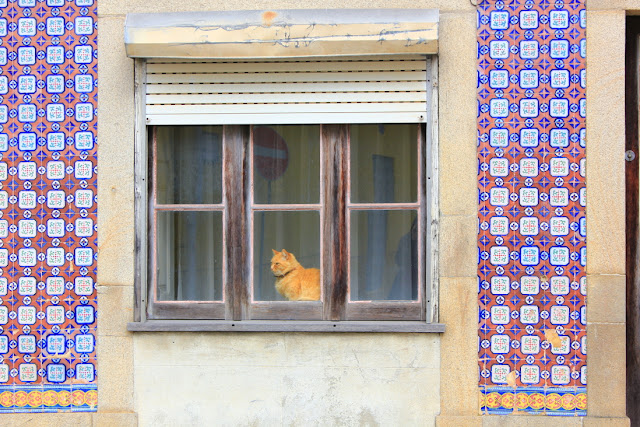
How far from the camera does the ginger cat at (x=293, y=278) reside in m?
4.69

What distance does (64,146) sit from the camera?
4.59 m

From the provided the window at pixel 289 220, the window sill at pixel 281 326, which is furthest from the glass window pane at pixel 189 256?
the window sill at pixel 281 326

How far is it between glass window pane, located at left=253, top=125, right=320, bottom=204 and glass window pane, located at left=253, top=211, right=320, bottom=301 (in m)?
0.15

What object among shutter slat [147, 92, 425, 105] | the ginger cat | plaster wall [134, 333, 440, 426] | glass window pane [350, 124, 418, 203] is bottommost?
plaster wall [134, 333, 440, 426]

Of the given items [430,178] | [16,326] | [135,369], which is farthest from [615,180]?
[16,326]

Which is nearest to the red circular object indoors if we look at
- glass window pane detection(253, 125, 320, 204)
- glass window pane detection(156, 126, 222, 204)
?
glass window pane detection(253, 125, 320, 204)

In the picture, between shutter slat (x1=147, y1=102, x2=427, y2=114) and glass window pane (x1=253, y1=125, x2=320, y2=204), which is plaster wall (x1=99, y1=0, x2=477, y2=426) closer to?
shutter slat (x1=147, y1=102, x2=427, y2=114)

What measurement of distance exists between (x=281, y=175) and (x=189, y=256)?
1001 mm

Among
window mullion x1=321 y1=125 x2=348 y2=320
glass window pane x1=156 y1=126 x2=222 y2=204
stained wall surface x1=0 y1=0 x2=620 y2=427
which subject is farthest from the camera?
glass window pane x1=156 y1=126 x2=222 y2=204

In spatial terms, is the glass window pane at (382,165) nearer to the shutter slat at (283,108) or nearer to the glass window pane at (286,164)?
the shutter slat at (283,108)

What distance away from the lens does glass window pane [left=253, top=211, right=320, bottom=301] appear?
4.71m

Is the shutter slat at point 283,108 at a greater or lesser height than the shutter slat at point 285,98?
lesser

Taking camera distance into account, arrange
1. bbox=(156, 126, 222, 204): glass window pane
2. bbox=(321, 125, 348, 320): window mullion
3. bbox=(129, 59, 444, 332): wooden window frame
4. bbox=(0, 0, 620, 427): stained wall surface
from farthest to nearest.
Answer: bbox=(156, 126, 222, 204): glass window pane → bbox=(321, 125, 348, 320): window mullion → bbox=(129, 59, 444, 332): wooden window frame → bbox=(0, 0, 620, 427): stained wall surface

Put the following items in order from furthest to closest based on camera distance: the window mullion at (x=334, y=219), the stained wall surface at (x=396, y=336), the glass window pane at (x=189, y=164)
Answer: the glass window pane at (x=189, y=164)
the window mullion at (x=334, y=219)
the stained wall surface at (x=396, y=336)
